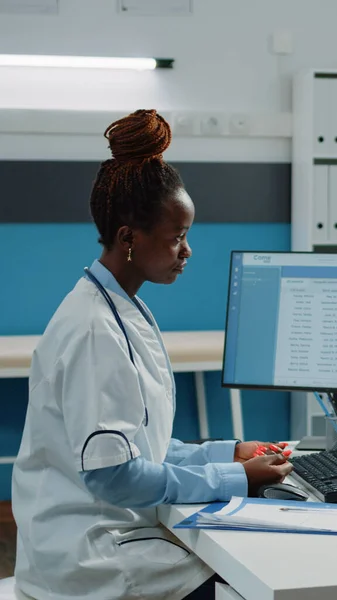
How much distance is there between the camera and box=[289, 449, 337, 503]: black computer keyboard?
1441 mm

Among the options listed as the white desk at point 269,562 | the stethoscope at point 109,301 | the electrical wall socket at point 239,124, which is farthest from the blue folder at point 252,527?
the electrical wall socket at point 239,124

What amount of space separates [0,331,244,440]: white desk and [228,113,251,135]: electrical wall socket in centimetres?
88

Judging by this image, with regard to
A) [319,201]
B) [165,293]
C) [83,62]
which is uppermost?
[83,62]

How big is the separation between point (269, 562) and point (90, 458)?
327 millimetres

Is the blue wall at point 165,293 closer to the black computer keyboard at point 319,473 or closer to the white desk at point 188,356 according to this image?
the white desk at point 188,356

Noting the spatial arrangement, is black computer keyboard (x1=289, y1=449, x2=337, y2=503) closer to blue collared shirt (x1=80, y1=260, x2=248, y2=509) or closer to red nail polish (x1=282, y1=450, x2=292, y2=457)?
red nail polish (x1=282, y1=450, x2=292, y2=457)

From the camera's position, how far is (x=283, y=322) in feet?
5.84

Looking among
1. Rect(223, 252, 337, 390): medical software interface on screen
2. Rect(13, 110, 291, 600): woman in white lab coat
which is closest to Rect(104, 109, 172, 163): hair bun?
Rect(13, 110, 291, 600): woman in white lab coat

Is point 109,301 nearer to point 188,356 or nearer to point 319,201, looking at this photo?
point 188,356

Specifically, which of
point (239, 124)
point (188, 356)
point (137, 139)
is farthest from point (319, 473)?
point (239, 124)

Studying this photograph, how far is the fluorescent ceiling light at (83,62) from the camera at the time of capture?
3.79m

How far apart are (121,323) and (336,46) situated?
2.97 meters

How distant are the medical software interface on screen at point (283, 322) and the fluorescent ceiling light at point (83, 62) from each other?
2.27 metres

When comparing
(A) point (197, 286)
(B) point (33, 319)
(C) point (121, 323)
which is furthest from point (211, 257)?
(C) point (121, 323)
